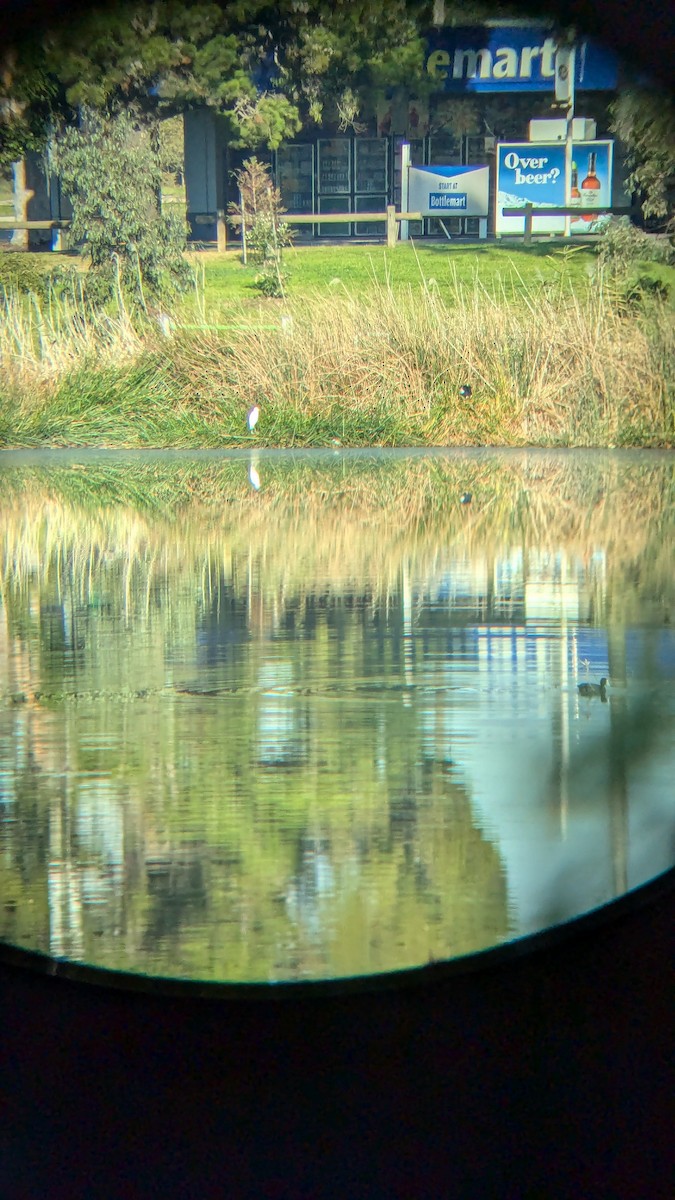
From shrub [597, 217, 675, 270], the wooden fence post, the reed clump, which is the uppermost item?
the wooden fence post

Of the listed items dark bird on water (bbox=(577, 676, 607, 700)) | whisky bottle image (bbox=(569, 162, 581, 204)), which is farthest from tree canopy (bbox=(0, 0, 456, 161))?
dark bird on water (bbox=(577, 676, 607, 700))

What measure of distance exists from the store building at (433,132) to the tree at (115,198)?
46 mm

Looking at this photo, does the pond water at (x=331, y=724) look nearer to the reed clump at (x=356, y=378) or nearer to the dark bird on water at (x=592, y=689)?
the dark bird on water at (x=592, y=689)

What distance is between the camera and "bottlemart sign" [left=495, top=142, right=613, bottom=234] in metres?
0.69

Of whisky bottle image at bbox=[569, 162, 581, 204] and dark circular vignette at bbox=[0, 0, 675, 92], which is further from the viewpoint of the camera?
whisky bottle image at bbox=[569, 162, 581, 204]

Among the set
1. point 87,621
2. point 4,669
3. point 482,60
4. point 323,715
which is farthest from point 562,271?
point 87,621

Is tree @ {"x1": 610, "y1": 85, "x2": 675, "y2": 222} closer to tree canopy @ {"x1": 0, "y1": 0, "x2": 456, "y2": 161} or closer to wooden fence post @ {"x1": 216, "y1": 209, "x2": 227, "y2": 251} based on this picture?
tree canopy @ {"x1": 0, "y1": 0, "x2": 456, "y2": 161}

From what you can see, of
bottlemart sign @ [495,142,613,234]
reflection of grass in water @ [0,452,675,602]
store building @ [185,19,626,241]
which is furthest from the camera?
reflection of grass in water @ [0,452,675,602]

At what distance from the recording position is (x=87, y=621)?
7.80 ft

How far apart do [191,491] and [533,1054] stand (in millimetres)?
3881

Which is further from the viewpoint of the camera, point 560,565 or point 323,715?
point 560,565

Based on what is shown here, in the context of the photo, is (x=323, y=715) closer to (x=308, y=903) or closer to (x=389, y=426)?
(x=308, y=903)

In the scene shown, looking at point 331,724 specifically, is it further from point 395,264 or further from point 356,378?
point 356,378

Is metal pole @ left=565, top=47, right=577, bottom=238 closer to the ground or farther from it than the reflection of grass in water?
farther from it
